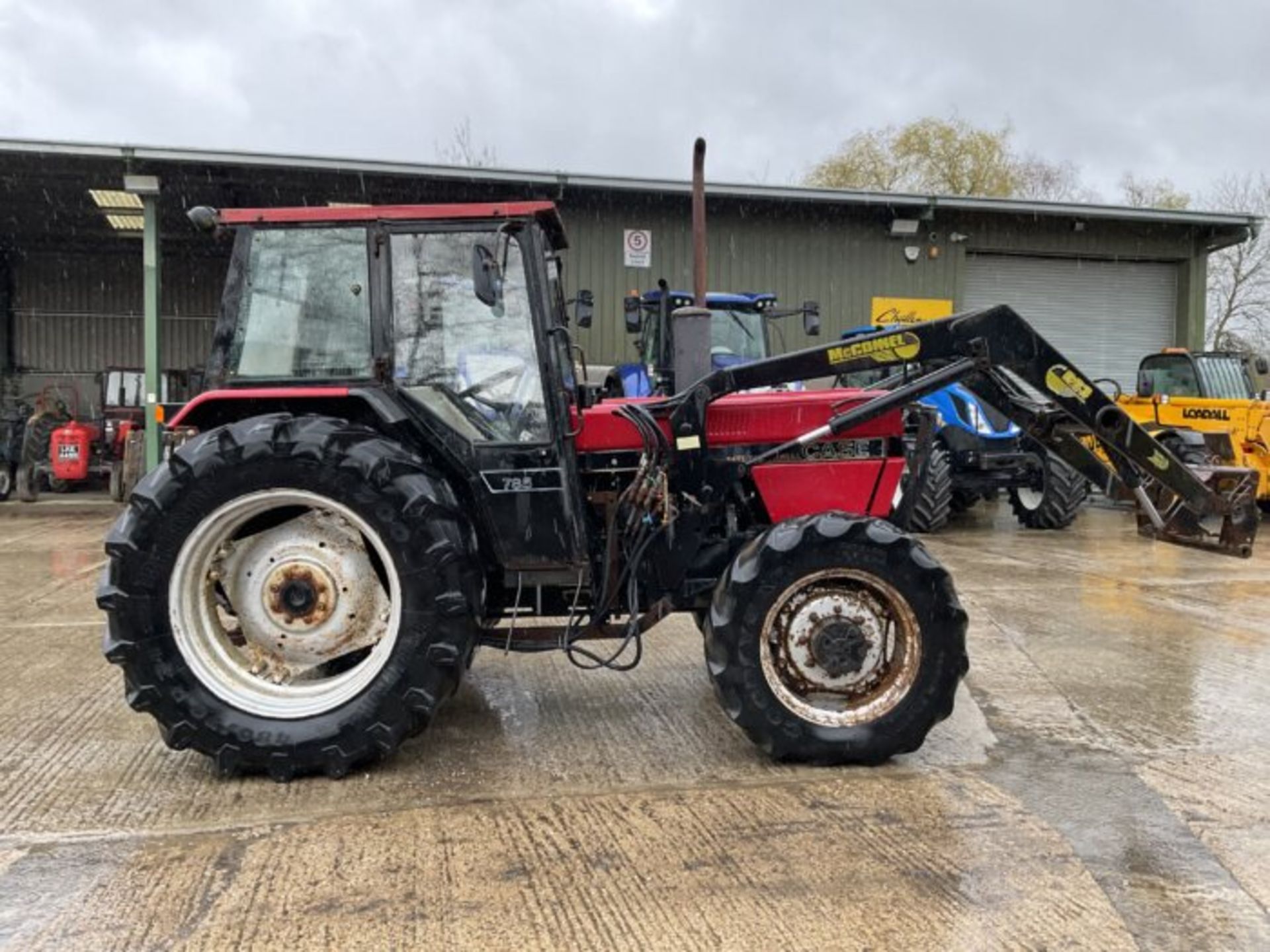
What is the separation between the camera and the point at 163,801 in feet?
10.8

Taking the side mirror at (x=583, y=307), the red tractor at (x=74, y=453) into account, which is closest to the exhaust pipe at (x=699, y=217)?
the side mirror at (x=583, y=307)

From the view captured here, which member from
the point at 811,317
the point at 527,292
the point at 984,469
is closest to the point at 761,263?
the point at 811,317

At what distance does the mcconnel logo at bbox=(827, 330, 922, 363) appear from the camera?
378cm

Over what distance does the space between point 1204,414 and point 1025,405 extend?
982 cm

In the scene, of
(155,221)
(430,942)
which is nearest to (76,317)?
(155,221)

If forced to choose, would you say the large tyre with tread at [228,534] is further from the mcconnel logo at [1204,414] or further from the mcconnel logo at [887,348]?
the mcconnel logo at [1204,414]

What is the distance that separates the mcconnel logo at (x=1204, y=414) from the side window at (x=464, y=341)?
11196 millimetres

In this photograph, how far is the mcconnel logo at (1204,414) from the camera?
39.2 feet

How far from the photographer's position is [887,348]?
380 centimetres

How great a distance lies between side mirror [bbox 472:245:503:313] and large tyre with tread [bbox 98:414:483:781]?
631 millimetres

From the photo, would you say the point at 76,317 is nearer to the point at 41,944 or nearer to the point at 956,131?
the point at 41,944

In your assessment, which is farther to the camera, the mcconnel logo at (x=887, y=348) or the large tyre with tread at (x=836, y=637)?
the mcconnel logo at (x=887, y=348)

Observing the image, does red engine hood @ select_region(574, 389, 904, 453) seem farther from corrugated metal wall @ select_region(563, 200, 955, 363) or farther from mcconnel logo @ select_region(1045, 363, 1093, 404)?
corrugated metal wall @ select_region(563, 200, 955, 363)

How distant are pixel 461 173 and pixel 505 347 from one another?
10512 mm
